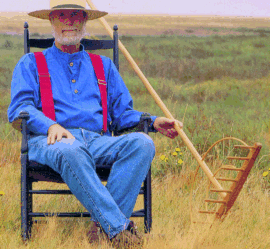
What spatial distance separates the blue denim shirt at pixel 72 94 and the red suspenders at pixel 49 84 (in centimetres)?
3

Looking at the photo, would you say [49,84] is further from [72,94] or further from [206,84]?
[206,84]

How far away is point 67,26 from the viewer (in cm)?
310

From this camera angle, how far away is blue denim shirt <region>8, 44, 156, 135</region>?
9.67ft

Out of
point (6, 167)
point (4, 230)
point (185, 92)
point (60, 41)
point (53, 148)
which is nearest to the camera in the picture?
point (53, 148)

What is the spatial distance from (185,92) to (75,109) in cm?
740

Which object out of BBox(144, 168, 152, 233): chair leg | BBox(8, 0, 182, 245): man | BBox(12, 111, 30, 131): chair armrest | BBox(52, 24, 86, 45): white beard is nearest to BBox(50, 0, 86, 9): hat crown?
BBox(8, 0, 182, 245): man

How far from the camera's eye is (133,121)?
3135mm

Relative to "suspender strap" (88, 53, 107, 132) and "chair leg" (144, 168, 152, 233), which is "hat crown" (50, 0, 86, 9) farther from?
"chair leg" (144, 168, 152, 233)

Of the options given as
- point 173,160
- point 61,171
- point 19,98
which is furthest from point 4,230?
point 173,160

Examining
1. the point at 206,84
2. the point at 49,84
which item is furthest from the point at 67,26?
the point at 206,84

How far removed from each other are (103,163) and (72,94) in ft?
1.81

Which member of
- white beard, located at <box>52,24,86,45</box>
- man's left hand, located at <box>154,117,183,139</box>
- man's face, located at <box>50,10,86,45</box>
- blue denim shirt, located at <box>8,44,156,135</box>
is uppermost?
man's face, located at <box>50,10,86,45</box>

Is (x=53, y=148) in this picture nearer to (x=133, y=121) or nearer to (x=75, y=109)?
(x=75, y=109)

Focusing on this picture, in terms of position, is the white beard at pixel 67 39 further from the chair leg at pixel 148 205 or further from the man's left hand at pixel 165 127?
the chair leg at pixel 148 205
